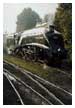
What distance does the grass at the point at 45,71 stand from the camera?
1712 mm

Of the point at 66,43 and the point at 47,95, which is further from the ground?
the point at 66,43

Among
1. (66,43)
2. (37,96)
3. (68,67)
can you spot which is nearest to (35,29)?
(66,43)

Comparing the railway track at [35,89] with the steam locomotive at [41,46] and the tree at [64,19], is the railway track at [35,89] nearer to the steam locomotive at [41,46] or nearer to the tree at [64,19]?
the steam locomotive at [41,46]

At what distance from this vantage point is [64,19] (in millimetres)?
1733

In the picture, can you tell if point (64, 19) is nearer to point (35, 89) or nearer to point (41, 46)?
point (41, 46)

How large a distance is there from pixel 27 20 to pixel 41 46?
215 mm

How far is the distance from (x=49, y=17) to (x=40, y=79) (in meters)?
0.45

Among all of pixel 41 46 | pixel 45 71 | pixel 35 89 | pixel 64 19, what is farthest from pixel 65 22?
pixel 35 89

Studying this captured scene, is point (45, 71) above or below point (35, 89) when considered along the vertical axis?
above

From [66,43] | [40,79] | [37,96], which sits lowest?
[37,96]

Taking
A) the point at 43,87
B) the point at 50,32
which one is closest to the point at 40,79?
the point at 43,87

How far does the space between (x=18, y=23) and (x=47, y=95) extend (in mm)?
556

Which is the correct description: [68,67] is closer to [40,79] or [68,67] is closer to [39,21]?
[40,79]

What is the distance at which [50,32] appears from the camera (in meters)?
1.76
